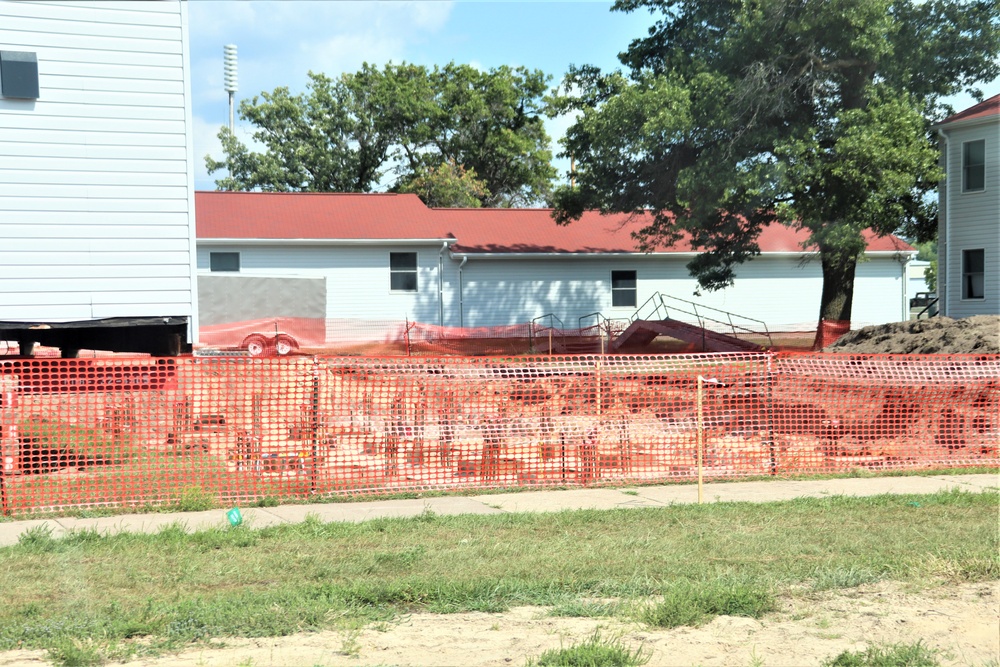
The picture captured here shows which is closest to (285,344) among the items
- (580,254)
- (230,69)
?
(580,254)

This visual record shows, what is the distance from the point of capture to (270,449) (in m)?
10.4

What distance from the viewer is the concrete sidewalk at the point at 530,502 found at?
849 centimetres

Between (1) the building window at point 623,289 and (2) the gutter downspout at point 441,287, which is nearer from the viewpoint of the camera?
(2) the gutter downspout at point 441,287

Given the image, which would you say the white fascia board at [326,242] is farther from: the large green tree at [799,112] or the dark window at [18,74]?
the dark window at [18,74]

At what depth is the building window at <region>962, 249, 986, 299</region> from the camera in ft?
87.9

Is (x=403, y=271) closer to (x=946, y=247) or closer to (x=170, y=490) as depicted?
(x=946, y=247)

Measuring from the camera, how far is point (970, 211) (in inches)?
1046

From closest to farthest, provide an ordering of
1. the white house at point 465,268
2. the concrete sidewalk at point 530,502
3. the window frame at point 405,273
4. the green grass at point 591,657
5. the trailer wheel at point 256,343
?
the green grass at point 591,657 < the concrete sidewalk at point 530,502 < the trailer wheel at point 256,343 < the white house at point 465,268 < the window frame at point 405,273

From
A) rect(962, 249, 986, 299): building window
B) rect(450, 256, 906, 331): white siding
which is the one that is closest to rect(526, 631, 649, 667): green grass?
rect(962, 249, 986, 299): building window

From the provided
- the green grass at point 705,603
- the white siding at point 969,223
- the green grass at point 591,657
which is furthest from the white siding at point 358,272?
the green grass at point 591,657

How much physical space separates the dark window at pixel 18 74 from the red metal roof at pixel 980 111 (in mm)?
22437

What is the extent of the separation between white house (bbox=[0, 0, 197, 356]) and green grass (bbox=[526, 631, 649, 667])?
983cm

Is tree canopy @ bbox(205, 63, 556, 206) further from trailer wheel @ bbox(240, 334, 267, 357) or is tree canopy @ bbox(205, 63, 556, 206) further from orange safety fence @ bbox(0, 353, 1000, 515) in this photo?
orange safety fence @ bbox(0, 353, 1000, 515)

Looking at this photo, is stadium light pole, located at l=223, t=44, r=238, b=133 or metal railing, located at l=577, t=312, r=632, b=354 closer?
metal railing, located at l=577, t=312, r=632, b=354
